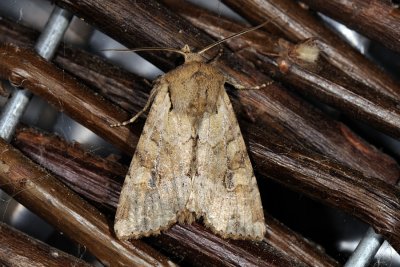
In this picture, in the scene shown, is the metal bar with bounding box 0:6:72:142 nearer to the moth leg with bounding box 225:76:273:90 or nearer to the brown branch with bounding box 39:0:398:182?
the brown branch with bounding box 39:0:398:182

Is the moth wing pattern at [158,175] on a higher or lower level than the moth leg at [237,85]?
lower

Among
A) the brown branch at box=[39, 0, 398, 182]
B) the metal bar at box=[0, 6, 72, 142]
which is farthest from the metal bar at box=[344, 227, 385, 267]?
the metal bar at box=[0, 6, 72, 142]

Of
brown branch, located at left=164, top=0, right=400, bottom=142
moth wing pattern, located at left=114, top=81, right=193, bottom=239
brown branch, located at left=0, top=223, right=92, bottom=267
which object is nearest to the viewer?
brown branch, located at left=0, top=223, right=92, bottom=267

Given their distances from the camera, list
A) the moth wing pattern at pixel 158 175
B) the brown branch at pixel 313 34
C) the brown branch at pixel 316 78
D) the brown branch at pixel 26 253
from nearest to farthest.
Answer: the brown branch at pixel 26 253 < the moth wing pattern at pixel 158 175 < the brown branch at pixel 316 78 < the brown branch at pixel 313 34

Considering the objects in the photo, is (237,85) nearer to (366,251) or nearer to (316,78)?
(316,78)

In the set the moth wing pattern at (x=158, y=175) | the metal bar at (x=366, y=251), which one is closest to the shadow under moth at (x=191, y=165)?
the moth wing pattern at (x=158, y=175)

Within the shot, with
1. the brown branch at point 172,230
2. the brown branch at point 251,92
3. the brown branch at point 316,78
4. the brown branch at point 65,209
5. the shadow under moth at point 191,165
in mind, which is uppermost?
the brown branch at point 316,78

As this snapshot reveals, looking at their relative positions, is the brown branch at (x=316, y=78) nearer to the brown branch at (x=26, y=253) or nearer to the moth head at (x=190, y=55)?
the moth head at (x=190, y=55)

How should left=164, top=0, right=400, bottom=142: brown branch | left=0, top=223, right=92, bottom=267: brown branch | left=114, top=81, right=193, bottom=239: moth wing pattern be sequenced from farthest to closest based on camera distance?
left=164, top=0, right=400, bottom=142: brown branch → left=114, top=81, right=193, bottom=239: moth wing pattern → left=0, top=223, right=92, bottom=267: brown branch
